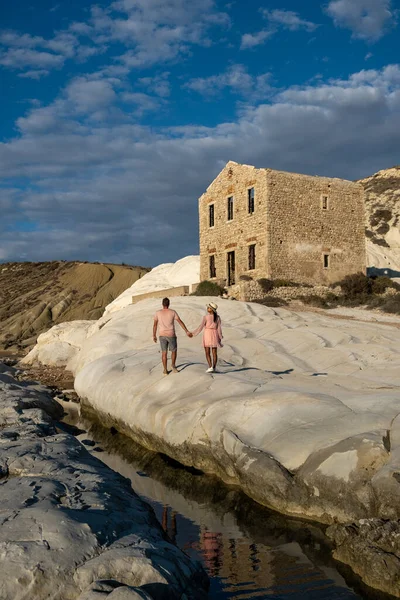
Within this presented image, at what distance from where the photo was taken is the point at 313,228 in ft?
91.1

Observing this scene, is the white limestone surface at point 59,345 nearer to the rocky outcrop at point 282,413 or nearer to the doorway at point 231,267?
the rocky outcrop at point 282,413

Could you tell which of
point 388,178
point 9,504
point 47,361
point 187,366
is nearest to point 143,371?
point 187,366

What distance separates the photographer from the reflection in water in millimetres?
5133

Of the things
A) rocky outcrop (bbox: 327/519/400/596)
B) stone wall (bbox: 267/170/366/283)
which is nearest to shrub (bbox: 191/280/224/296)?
stone wall (bbox: 267/170/366/283)

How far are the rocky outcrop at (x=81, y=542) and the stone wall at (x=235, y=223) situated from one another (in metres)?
21.0

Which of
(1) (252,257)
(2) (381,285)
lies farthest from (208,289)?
(2) (381,285)

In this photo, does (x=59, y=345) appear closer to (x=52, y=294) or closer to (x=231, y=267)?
(x=231, y=267)

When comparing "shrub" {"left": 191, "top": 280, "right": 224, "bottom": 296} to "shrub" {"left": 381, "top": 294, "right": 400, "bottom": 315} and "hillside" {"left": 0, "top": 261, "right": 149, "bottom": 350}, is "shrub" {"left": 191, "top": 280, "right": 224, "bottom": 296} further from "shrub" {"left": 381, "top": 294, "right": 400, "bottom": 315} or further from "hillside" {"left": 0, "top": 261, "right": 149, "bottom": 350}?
"hillside" {"left": 0, "top": 261, "right": 149, "bottom": 350}

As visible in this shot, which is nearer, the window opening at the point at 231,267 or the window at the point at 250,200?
the window at the point at 250,200

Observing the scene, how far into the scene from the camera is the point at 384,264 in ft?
139

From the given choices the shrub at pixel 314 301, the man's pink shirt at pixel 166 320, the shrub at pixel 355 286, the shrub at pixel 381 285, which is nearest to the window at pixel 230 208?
the shrub at pixel 314 301

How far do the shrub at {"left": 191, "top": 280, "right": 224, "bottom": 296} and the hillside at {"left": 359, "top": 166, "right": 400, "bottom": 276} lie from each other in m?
17.8

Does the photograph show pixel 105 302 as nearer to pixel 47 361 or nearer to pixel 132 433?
pixel 47 361

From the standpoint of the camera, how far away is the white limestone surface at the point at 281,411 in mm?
6363
